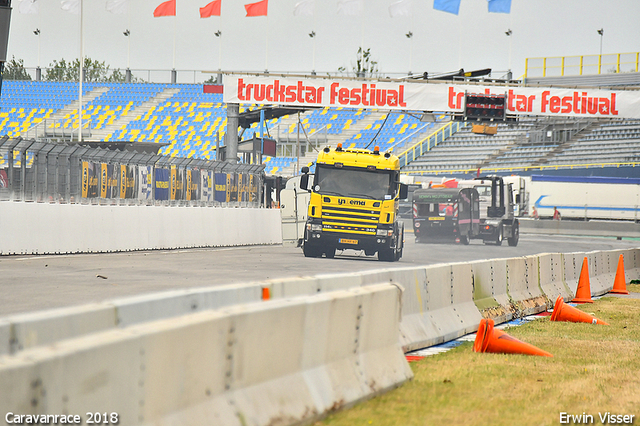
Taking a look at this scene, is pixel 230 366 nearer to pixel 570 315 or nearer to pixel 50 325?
pixel 50 325

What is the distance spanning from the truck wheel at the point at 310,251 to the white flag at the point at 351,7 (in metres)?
23.3

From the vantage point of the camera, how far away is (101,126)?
219 feet

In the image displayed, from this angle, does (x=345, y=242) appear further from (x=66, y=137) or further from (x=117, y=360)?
(x=66, y=137)

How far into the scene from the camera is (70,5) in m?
49.9

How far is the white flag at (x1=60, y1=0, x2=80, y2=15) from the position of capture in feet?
163

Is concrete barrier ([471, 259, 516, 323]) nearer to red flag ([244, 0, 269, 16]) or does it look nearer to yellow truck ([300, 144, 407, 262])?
yellow truck ([300, 144, 407, 262])

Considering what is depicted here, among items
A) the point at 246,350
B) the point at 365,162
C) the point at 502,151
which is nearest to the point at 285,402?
the point at 246,350

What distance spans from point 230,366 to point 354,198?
62.9 feet

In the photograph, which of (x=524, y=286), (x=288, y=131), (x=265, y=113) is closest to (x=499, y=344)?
(x=524, y=286)

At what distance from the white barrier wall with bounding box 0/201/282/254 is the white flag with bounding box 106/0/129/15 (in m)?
24.5

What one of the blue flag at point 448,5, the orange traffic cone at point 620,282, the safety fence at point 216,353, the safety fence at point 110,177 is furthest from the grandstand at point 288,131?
the safety fence at point 216,353

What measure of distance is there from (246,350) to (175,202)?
69.6ft

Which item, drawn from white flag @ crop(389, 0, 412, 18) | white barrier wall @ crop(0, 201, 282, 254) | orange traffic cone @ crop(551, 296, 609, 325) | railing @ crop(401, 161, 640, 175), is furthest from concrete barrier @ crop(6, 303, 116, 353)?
railing @ crop(401, 161, 640, 175)

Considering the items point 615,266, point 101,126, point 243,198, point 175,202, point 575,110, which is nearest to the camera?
point 615,266
